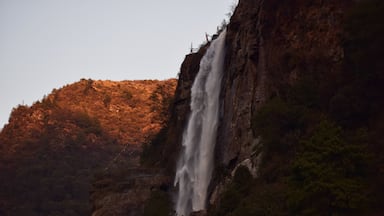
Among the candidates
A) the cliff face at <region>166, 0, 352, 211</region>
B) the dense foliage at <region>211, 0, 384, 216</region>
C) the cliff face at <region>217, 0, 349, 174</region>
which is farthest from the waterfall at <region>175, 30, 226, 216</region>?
the dense foliage at <region>211, 0, 384, 216</region>

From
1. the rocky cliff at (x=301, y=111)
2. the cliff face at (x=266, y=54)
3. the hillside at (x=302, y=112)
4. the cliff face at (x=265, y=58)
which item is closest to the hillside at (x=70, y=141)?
the cliff face at (x=265, y=58)

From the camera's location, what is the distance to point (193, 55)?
51.5 meters

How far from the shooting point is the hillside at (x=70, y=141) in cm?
9449

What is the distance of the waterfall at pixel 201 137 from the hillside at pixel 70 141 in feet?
148

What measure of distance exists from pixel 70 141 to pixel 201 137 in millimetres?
71719

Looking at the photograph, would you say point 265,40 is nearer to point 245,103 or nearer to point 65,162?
point 245,103

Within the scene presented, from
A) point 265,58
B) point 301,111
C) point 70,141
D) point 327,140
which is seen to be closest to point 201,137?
point 265,58

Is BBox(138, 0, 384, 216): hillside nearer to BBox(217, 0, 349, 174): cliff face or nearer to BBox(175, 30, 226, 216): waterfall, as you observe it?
BBox(217, 0, 349, 174): cliff face

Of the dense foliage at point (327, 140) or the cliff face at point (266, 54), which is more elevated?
the cliff face at point (266, 54)

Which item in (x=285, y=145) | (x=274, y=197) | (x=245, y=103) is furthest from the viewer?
(x=245, y=103)

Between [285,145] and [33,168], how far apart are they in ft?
257

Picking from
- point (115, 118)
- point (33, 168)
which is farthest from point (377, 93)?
point (115, 118)

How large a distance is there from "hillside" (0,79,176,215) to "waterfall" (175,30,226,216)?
4505 cm

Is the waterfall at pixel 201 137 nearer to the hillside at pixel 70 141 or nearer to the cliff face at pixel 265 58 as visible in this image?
the cliff face at pixel 265 58
